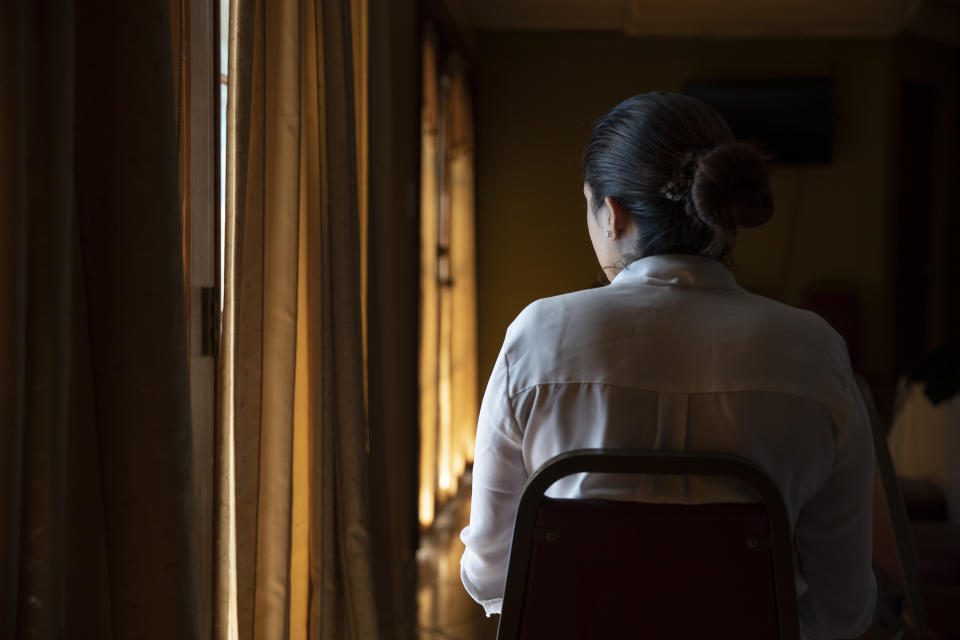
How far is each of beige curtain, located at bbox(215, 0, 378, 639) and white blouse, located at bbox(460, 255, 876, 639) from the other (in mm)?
728

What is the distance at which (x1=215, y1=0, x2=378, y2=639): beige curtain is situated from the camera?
1607 mm

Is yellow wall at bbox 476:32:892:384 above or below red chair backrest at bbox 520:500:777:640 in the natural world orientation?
above

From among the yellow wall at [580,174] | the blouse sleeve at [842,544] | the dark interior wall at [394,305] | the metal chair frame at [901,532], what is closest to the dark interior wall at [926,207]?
the yellow wall at [580,174]

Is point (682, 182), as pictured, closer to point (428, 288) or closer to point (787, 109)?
point (428, 288)

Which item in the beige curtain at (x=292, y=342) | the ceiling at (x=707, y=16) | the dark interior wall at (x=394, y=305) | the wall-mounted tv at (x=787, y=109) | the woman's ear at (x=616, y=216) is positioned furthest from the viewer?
the wall-mounted tv at (x=787, y=109)

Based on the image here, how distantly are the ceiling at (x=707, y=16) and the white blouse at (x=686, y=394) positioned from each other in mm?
4523

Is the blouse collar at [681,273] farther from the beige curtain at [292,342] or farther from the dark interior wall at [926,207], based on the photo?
the dark interior wall at [926,207]

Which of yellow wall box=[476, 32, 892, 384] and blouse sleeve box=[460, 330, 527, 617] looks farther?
yellow wall box=[476, 32, 892, 384]

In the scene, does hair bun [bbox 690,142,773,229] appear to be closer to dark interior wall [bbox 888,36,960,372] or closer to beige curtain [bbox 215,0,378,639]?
beige curtain [bbox 215,0,378,639]

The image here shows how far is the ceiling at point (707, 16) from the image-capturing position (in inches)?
210

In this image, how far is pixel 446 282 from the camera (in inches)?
172

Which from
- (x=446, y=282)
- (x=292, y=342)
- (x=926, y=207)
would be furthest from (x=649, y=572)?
(x=926, y=207)

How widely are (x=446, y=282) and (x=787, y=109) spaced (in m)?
2.74

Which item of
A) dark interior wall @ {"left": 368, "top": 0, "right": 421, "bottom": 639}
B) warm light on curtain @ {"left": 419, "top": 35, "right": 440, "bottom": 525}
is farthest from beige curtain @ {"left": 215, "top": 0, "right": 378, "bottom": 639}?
warm light on curtain @ {"left": 419, "top": 35, "right": 440, "bottom": 525}
